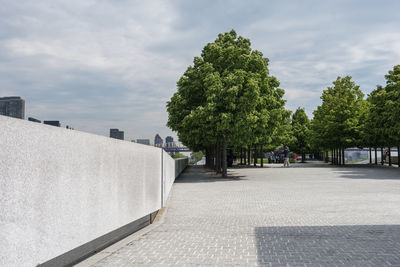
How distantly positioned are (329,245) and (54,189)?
4.28 meters

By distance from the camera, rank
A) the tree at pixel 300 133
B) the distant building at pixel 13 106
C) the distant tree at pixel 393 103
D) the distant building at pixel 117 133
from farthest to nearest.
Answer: the tree at pixel 300 133 → the distant tree at pixel 393 103 → the distant building at pixel 117 133 → the distant building at pixel 13 106

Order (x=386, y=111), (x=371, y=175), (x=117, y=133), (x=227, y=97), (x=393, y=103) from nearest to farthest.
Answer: (x=117, y=133) → (x=227, y=97) → (x=371, y=175) → (x=393, y=103) → (x=386, y=111)

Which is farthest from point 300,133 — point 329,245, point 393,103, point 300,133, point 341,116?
point 329,245

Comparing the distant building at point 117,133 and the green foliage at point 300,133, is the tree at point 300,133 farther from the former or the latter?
the distant building at point 117,133

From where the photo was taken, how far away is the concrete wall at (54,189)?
11.4 ft

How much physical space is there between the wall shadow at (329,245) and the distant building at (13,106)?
358 cm

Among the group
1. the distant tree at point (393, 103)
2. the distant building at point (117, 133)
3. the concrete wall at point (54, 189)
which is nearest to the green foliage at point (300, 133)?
the distant tree at point (393, 103)

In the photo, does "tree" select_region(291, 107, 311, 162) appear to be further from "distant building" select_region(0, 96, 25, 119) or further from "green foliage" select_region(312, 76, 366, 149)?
"distant building" select_region(0, 96, 25, 119)

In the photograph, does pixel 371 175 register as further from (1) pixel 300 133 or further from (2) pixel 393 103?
(1) pixel 300 133

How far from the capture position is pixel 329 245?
595 centimetres

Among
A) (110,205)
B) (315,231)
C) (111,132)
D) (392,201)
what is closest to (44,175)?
(110,205)

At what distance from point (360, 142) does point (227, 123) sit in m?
24.2

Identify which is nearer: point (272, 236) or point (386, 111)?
point (272, 236)

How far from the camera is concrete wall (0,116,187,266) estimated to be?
3479 mm
